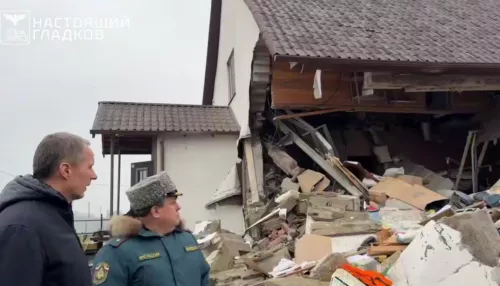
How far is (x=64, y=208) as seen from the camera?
1882 mm

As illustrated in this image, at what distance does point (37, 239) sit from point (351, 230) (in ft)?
14.1

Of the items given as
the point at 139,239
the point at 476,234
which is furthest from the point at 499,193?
the point at 139,239

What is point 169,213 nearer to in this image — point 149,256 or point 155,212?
point 155,212

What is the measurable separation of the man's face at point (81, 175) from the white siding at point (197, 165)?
770 cm

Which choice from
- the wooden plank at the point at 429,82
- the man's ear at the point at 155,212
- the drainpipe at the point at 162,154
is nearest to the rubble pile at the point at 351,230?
the wooden plank at the point at 429,82

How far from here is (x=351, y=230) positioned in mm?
5469

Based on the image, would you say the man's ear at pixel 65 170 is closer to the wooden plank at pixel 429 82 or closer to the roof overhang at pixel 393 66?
the roof overhang at pixel 393 66

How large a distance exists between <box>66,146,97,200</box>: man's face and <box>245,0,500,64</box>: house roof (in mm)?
5299

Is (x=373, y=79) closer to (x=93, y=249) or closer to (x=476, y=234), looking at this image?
(x=476, y=234)

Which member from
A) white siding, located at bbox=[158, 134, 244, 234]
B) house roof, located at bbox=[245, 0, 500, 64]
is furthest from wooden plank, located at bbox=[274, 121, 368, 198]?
white siding, located at bbox=[158, 134, 244, 234]

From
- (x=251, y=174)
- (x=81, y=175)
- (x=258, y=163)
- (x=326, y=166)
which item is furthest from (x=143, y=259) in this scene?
(x=258, y=163)

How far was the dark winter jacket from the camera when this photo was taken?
160 cm

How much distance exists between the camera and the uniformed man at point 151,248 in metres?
2.36

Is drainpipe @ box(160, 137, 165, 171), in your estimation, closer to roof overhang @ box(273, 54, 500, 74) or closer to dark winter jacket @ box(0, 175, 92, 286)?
roof overhang @ box(273, 54, 500, 74)
